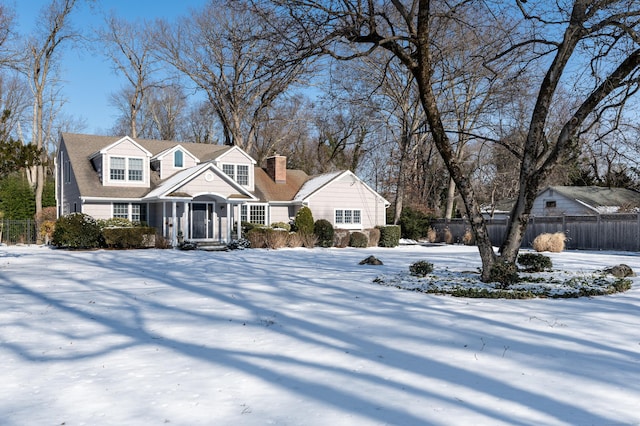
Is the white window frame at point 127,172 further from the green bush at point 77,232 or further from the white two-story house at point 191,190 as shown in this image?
the green bush at point 77,232

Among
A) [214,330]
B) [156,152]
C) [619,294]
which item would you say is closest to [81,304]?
[214,330]

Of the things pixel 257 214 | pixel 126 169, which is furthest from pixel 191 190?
pixel 257 214

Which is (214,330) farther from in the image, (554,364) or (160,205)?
(160,205)

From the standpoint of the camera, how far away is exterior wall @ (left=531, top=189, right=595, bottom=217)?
3334cm

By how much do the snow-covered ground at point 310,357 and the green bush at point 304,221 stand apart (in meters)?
16.9

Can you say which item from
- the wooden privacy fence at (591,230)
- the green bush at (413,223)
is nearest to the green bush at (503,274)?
the wooden privacy fence at (591,230)

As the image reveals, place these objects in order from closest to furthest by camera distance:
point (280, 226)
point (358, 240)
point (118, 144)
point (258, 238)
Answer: point (258, 238)
point (118, 144)
point (358, 240)
point (280, 226)

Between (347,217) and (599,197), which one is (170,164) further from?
(599,197)

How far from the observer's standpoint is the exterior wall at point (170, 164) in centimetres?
2892

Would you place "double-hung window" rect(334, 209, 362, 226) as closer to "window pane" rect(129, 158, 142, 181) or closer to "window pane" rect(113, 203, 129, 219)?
"window pane" rect(129, 158, 142, 181)

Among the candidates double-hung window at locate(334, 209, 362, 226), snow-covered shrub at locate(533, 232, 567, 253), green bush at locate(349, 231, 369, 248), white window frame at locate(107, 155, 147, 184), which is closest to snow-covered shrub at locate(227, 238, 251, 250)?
green bush at locate(349, 231, 369, 248)

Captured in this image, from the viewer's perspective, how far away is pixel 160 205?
2670cm

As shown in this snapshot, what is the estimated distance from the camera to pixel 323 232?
27.8 m

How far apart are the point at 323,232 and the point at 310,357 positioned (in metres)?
21.6
